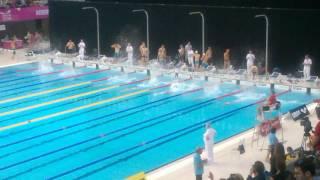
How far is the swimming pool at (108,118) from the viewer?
11891mm

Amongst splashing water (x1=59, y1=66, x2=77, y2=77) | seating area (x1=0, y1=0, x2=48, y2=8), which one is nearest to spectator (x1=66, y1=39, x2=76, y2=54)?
splashing water (x1=59, y1=66, x2=77, y2=77)

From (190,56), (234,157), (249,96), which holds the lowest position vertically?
(234,157)

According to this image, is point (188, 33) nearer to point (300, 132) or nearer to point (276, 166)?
point (300, 132)

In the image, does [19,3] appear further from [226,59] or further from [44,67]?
[226,59]

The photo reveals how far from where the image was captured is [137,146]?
12883 mm

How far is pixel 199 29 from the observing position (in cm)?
2252

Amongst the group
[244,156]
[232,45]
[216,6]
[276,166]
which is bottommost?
[244,156]

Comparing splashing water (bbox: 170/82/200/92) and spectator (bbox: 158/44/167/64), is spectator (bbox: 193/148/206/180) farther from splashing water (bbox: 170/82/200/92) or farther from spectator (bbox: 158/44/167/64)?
spectator (bbox: 158/44/167/64)

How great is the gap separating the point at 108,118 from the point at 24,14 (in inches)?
657

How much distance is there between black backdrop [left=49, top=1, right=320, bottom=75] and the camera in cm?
1964

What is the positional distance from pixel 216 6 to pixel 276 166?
15330 mm

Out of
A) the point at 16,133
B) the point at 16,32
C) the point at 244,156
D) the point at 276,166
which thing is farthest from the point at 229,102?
the point at 16,32

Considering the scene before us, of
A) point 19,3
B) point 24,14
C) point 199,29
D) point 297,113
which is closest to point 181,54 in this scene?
point 199,29

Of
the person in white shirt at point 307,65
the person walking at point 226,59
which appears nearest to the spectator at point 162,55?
the person walking at point 226,59
